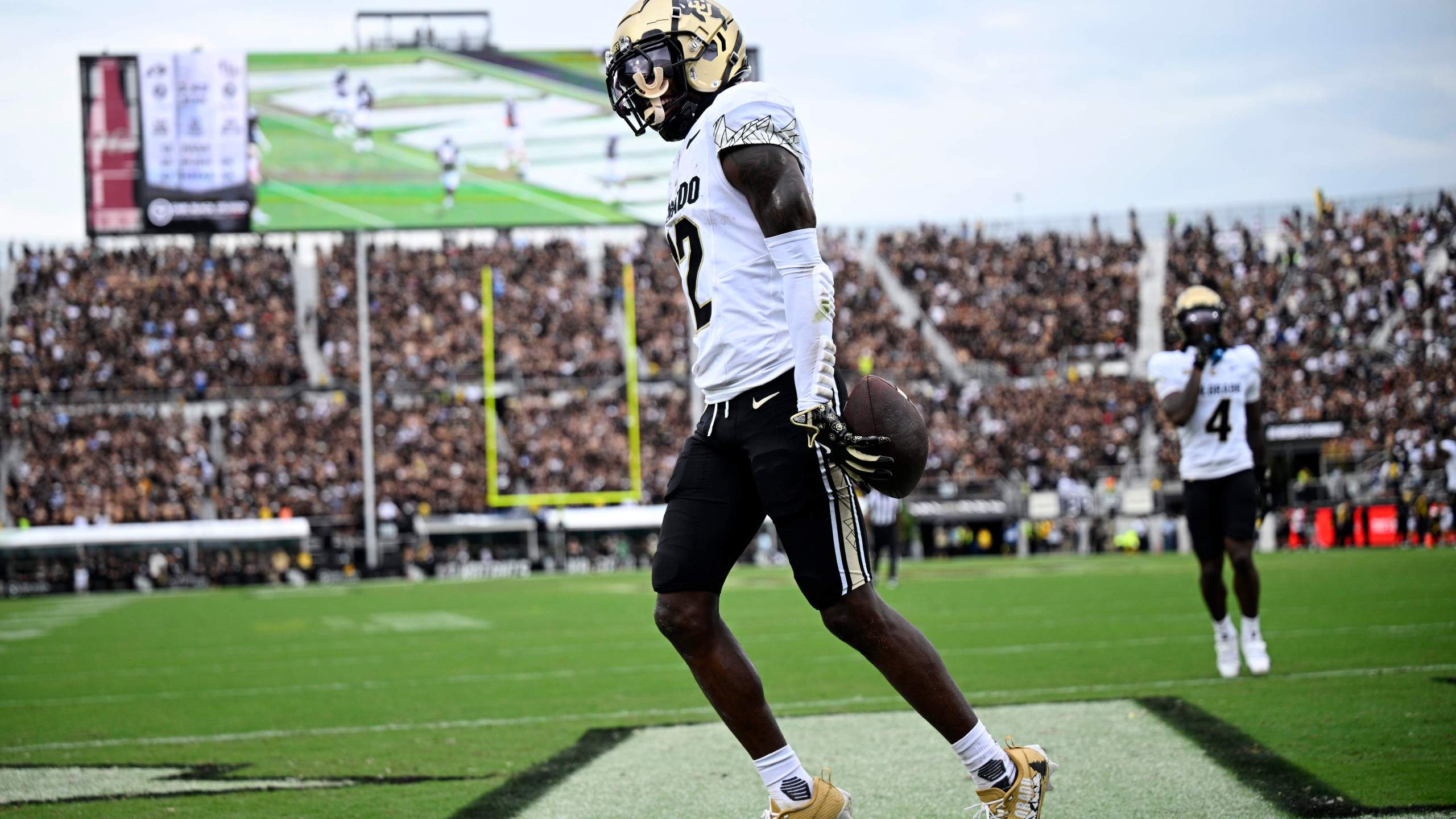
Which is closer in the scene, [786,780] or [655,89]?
[786,780]

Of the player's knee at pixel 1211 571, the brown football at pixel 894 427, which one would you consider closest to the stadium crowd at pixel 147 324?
the player's knee at pixel 1211 571

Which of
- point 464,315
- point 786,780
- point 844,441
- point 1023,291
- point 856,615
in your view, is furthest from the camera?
point 1023,291

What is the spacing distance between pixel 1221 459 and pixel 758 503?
4381mm

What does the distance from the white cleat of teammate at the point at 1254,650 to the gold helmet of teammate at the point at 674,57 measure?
481 cm

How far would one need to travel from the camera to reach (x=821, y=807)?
3.64 meters

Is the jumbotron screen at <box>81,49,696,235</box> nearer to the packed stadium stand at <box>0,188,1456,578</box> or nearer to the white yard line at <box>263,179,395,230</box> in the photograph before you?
the white yard line at <box>263,179,395,230</box>

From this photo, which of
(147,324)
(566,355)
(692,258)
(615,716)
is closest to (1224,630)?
(615,716)

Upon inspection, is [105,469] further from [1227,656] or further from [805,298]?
[805,298]

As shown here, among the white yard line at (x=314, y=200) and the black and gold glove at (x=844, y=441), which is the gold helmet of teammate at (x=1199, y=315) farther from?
the white yard line at (x=314, y=200)

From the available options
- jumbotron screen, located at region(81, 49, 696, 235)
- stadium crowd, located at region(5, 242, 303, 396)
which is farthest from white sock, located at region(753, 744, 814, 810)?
stadium crowd, located at region(5, 242, 303, 396)

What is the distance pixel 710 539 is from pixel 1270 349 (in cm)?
3117

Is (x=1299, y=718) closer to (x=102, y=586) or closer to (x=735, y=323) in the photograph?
(x=735, y=323)

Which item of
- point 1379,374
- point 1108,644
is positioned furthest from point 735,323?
point 1379,374

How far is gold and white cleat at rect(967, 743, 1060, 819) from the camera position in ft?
11.6
